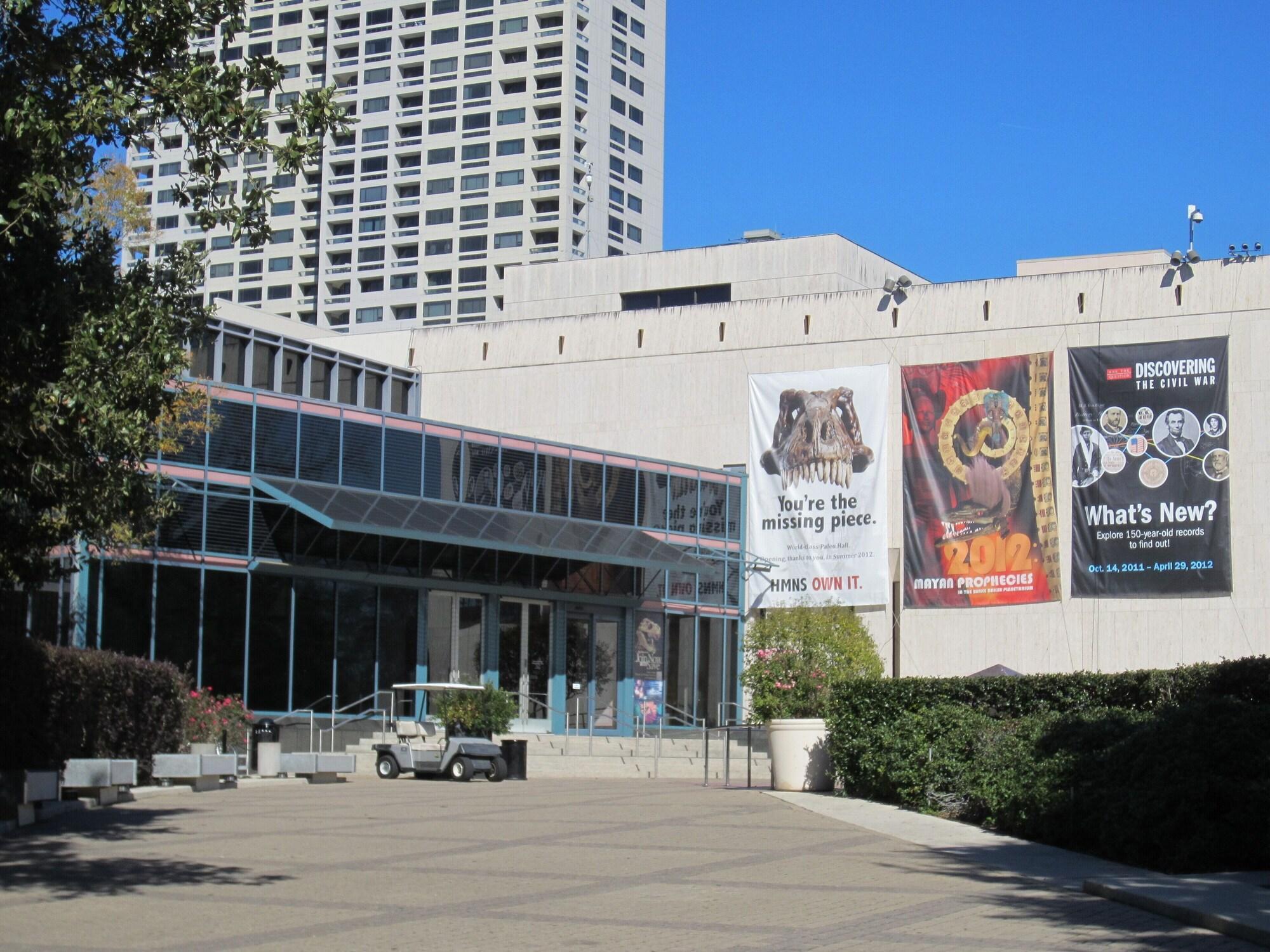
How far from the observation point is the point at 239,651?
33.1 meters

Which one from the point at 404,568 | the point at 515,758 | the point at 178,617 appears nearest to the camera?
the point at 515,758

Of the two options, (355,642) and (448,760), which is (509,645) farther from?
(448,760)

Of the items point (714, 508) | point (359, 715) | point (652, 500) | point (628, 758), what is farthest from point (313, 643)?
point (714, 508)

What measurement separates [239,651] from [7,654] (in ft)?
48.0

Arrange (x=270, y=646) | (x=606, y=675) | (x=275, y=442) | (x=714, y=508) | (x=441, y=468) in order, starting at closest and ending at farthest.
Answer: (x=270, y=646), (x=275, y=442), (x=441, y=468), (x=606, y=675), (x=714, y=508)

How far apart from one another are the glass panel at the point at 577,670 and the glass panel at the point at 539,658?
1.99ft

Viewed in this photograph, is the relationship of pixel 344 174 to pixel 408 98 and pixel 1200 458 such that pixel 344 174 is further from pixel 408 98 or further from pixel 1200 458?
pixel 1200 458

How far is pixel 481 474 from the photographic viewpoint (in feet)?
130

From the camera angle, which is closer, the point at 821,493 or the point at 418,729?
the point at 418,729

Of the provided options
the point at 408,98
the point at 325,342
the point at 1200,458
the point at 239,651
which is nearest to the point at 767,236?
the point at 325,342

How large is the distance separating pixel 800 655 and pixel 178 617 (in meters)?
15.6

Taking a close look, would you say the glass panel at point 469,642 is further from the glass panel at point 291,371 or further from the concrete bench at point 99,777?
the concrete bench at point 99,777

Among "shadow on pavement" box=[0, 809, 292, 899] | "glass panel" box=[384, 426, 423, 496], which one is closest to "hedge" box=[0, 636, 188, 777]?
"shadow on pavement" box=[0, 809, 292, 899]

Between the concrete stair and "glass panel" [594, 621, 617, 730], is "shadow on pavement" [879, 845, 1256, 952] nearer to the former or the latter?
the concrete stair
